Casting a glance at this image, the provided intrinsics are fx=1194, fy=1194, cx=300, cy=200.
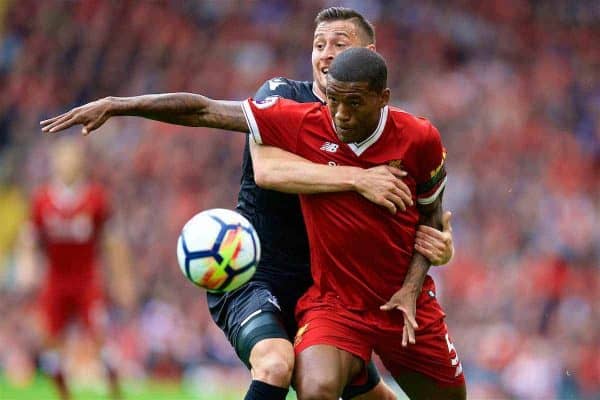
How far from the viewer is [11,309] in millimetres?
15953

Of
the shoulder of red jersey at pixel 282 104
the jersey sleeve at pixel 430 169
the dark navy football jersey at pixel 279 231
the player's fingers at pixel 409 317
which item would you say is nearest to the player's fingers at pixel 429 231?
the jersey sleeve at pixel 430 169

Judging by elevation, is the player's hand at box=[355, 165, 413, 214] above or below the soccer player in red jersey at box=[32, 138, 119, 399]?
above

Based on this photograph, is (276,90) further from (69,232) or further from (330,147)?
(69,232)

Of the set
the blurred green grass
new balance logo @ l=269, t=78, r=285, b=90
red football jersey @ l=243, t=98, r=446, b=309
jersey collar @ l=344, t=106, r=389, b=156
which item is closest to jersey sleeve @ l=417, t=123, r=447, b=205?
red football jersey @ l=243, t=98, r=446, b=309

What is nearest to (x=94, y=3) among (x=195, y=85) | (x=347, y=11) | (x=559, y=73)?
(x=195, y=85)

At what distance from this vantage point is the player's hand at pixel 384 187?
19.6 ft

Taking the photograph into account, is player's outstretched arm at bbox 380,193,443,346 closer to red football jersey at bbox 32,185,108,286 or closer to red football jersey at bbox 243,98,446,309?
red football jersey at bbox 243,98,446,309

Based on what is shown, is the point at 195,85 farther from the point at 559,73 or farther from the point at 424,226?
the point at 424,226

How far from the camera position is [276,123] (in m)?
6.19

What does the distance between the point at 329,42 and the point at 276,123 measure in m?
0.69

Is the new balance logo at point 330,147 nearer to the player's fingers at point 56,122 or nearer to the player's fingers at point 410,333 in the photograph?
the player's fingers at point 410,333

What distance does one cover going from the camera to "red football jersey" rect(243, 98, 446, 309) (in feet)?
20.0

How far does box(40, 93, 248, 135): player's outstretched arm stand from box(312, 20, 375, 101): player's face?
0.55m

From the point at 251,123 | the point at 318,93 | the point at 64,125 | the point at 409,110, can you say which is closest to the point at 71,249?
the point at 318,93
